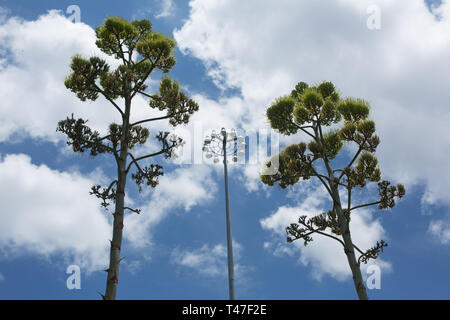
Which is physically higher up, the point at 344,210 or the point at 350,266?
the point at 344,210

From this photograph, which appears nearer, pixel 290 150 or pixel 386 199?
pixel 386 199

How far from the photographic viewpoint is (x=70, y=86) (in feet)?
32.8

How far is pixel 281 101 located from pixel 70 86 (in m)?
6.46

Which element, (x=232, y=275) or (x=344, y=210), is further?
(x=344, y=210)

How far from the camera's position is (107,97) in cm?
951
